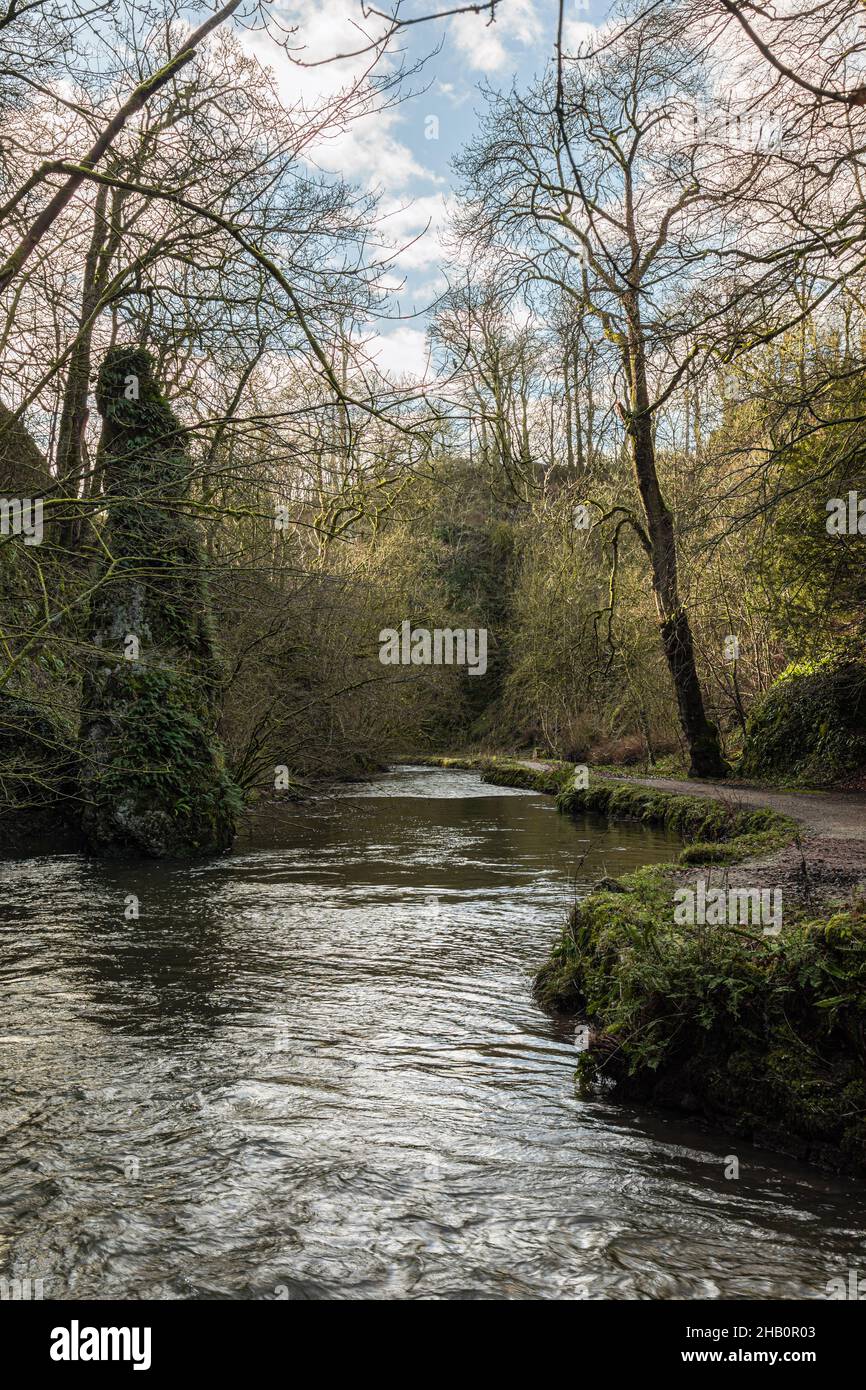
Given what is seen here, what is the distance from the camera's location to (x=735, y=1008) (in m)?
5.18

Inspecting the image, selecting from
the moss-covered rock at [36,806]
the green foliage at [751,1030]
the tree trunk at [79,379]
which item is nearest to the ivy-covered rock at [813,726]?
the moss-covered rock at [36,806]

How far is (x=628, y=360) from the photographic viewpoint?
9953 mm

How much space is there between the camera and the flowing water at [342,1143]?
3891 millimetres

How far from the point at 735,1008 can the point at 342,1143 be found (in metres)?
2.09

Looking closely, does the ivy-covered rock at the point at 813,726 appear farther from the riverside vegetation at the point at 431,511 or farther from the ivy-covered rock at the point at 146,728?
the ivy-covered rock at the point at 146,728

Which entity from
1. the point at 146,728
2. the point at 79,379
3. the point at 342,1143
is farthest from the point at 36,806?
the point at 342,1143

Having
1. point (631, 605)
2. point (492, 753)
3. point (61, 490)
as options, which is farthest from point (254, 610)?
point (492, 753)

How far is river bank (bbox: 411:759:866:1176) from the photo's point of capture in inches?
189

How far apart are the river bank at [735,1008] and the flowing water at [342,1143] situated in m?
0.18

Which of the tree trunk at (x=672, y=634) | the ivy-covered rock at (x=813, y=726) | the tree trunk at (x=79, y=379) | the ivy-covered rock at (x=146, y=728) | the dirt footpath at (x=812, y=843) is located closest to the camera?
the tree trunk at (x=79, y=379)
